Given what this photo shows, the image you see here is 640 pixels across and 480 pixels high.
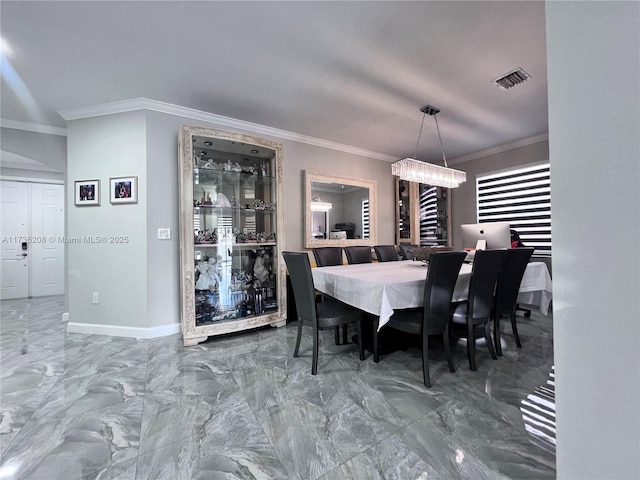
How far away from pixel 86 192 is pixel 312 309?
3042mm

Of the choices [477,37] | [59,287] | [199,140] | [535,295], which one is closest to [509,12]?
[477,37]

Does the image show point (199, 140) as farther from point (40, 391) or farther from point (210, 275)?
point (40, 391)

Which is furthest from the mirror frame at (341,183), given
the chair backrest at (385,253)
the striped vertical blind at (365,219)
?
the chair backrest at (385,253)

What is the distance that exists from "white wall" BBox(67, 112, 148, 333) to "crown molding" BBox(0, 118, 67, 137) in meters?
0.60

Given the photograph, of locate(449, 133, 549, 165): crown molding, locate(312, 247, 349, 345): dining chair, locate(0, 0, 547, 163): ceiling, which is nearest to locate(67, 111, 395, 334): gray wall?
locate(0, 0, 547, 163): ceiling

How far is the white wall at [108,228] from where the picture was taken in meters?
2.84

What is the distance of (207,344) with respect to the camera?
8.76ft

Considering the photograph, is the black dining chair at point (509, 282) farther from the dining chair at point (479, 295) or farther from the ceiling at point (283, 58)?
the ceiling at point (283, 58)

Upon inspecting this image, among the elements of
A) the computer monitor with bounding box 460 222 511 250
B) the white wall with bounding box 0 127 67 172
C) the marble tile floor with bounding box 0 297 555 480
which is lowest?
the marble tile floor with bounding box 0 297 555 480

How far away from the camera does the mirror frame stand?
12.5 ft

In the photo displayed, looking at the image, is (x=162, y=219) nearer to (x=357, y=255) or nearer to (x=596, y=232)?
(x=357, y=255)

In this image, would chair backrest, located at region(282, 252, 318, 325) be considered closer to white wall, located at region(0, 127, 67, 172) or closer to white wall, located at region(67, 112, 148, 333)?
white wall, located at region(67, 112, 148, 333)

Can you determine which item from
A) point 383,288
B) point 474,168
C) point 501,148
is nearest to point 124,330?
point 383,288

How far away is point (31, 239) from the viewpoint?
4934 millimetres
